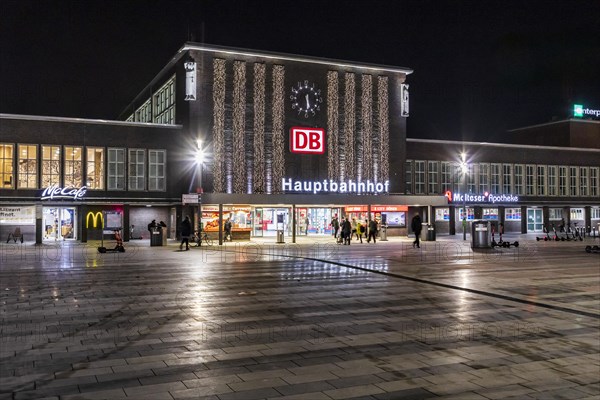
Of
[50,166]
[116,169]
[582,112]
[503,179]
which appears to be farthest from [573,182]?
[50,166]

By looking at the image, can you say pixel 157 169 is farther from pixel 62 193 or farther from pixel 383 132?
pixel 383 132

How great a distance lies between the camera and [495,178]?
Answer: 183 feet

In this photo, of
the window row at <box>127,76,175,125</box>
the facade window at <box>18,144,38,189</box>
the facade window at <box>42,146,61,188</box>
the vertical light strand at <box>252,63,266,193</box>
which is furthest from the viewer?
the window row at <box>127,76,175,125</box>

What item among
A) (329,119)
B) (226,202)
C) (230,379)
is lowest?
(230,379)

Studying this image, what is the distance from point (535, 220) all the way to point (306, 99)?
1080 inches

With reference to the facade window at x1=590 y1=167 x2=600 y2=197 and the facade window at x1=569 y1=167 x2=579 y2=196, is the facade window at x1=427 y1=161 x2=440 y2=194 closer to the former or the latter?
the facade window at x1=569 y1=167 x2=579 y2=196

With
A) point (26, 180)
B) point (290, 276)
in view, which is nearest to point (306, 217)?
point (26, 180)

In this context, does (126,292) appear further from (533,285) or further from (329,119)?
(329,119)

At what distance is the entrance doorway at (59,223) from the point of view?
41.7 metres

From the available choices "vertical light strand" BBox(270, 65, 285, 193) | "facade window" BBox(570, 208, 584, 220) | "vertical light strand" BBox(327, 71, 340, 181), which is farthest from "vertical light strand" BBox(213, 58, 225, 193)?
"facade window" BBox(570, 208, 584, 220)

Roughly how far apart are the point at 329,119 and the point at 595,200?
3124 centimetres

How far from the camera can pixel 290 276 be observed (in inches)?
695

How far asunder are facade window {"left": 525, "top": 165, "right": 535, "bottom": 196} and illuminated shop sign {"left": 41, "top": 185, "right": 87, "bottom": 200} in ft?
133

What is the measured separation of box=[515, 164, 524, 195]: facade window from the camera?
5653 cm
